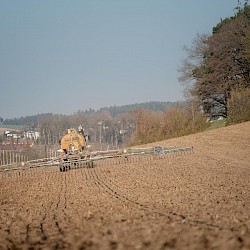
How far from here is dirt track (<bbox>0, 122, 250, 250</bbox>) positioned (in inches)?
236

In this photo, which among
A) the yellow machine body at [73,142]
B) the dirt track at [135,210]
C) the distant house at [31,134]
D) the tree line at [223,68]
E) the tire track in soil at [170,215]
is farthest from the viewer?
the distant house at [31,134]

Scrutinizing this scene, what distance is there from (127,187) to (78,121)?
85.8 m

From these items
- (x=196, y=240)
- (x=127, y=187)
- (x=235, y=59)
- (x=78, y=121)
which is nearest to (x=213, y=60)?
(x=235, y=59)

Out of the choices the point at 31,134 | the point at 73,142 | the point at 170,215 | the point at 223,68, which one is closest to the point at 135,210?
the point at 170,215

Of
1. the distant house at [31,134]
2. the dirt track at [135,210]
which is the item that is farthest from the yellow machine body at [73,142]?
the distant house at [31,134]

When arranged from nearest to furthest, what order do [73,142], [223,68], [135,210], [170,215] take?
[170,215] < [135,210] < [73,142] < [223,68]

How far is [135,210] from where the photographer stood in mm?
10227

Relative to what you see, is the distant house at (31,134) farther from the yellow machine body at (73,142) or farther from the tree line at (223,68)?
the yellow machine body at (73,142)

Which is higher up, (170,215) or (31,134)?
(31,134)

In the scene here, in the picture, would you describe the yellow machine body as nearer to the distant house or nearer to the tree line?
the tree line

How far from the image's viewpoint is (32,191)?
16328mm

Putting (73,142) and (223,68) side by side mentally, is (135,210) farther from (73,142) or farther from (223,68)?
(223,68)

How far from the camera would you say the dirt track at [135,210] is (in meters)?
6.00

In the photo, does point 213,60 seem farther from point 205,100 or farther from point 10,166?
point 10,166
